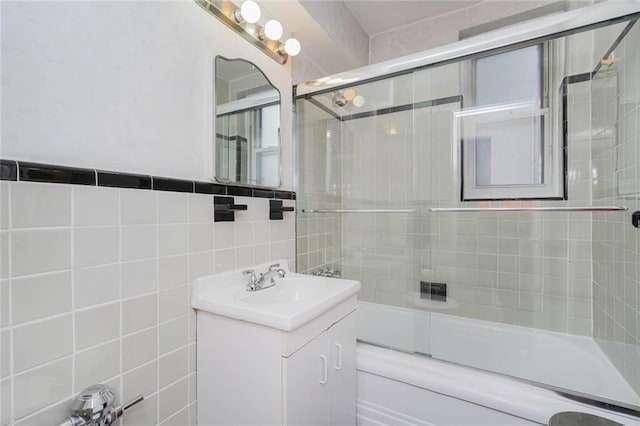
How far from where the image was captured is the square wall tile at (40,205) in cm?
68

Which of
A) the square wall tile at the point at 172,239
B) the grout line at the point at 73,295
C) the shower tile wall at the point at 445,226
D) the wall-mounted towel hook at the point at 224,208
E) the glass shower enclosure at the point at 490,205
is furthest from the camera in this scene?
the shower tile wall at the point at 445,226

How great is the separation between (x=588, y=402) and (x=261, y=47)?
7.00 feet

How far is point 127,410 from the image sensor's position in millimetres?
900

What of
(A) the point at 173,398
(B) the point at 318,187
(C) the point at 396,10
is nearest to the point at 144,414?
(A) the point at 173,398

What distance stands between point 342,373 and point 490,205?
1.38m

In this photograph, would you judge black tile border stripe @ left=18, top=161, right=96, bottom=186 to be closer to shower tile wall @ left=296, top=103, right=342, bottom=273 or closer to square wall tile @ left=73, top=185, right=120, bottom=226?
square wall tile @ left=73, top=185, right=120, bottom=226

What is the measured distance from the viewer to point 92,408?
0.73 metres

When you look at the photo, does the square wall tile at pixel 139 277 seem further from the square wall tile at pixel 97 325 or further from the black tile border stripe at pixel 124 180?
the black tile border stripe at pixel 124 180

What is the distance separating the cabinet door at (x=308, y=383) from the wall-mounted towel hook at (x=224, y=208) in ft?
2.02

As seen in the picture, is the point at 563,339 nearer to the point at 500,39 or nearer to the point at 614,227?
the point at 614,227

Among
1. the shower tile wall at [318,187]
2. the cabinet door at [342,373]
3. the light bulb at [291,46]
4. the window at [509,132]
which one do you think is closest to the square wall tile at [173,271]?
the cabinet door at [342,373]

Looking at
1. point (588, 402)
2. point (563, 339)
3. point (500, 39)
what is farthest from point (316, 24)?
point (563, 339)

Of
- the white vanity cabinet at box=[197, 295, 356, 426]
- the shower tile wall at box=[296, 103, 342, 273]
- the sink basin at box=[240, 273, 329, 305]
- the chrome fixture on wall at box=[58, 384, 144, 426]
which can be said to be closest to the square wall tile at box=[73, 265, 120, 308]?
the chrome fixture on wall at box=[58, 384, 144, 426]

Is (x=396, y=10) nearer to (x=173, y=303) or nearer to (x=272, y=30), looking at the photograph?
(x=272, y=30)
